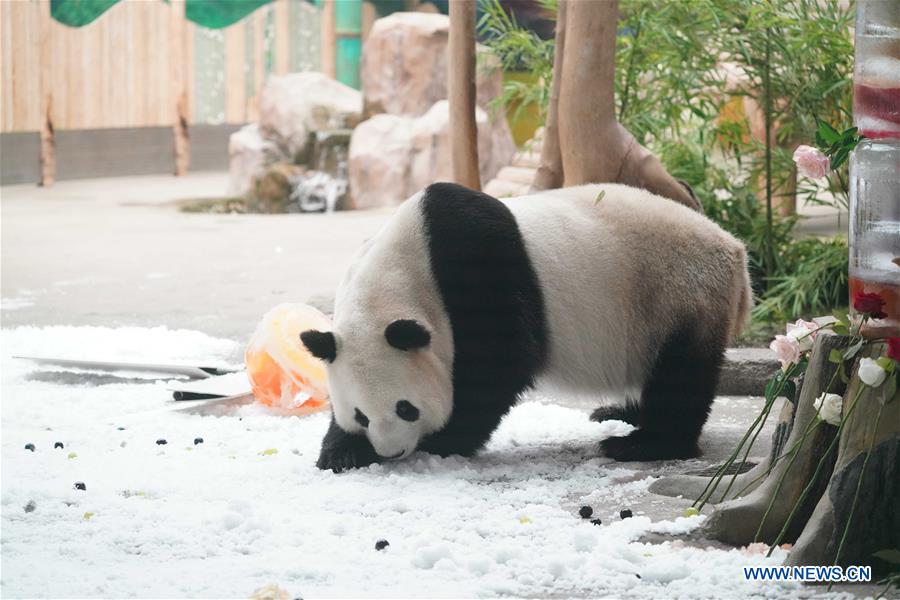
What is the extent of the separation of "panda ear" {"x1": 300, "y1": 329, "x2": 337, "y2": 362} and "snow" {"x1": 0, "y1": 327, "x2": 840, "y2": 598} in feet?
1.20

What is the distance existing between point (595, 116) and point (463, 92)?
80 centimetres

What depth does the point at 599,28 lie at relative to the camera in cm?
439

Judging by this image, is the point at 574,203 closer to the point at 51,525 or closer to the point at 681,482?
the point at 681,482

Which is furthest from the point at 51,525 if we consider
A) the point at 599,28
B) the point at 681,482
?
the point at 599,28

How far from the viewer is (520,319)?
10.7 feet

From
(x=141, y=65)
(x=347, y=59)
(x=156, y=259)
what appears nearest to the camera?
(x=156, y=259)

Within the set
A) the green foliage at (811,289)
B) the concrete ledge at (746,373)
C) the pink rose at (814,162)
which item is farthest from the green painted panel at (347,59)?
the pink rose at (814,162)

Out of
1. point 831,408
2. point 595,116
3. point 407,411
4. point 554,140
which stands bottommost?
point 407,411

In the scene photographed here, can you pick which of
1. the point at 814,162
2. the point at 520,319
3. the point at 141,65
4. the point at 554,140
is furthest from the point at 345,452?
the point at 141,65

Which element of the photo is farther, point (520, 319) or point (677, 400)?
point (677, 400)

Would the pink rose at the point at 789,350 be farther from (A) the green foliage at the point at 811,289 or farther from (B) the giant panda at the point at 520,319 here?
(A) the green foliage at the point at 811,289

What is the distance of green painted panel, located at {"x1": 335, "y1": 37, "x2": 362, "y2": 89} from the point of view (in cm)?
1464

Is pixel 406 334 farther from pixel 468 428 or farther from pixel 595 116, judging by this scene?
pixel 595 116

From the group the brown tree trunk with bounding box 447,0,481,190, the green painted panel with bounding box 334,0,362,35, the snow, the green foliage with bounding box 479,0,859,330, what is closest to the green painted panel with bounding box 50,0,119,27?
the green painted panel with bounding box 334,0,362,35
